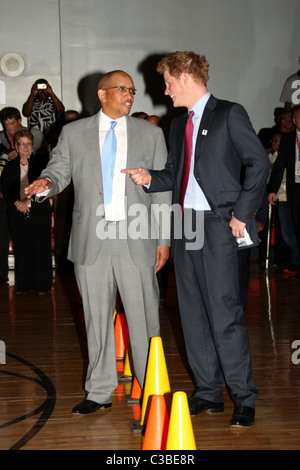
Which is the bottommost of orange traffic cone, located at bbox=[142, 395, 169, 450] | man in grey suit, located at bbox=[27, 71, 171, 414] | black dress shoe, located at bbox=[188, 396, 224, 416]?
black dress shoe, located at bbox=[188, 396, 224, 416]

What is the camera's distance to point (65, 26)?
10.3 meters

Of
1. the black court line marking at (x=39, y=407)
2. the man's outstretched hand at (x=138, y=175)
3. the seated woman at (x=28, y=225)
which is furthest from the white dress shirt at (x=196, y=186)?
the seated woman at (x=28, y=225)

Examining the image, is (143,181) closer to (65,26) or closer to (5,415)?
(5,415)

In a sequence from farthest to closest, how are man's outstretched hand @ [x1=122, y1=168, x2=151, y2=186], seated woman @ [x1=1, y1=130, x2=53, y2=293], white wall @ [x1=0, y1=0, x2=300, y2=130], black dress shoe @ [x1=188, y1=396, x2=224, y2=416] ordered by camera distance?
white wall @ [x1=0, y1=0, x2=300, y2=130] < seated woman @ [x1=1, y1=130, x2=53, y2=293] < black dress shoe @ [x1=188, y1=396, x2=224, y2=416] < man's outstretched hand @ [x1=122, y1=168, x2=151, y2=186]

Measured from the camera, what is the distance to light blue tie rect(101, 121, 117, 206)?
3.72 meters

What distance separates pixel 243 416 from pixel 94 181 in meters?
1.46

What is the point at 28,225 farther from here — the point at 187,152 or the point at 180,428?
the point at 180,428

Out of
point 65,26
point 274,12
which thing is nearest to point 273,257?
point 274,12

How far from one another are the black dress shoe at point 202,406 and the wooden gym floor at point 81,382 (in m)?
0.04

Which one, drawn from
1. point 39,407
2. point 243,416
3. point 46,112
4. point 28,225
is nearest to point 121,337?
point 39,407

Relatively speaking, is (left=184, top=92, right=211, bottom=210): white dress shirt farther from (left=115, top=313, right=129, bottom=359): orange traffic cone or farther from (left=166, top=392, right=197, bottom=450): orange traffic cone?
(left=115, top=313, right=129, bottom=359): orange traffic cone

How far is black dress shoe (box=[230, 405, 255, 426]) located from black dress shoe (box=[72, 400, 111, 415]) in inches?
29.7

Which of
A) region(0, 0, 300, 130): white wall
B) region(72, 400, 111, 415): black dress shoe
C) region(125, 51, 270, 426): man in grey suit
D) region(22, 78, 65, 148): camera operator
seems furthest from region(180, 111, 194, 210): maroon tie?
region(0, 0, 300, 130): white wall

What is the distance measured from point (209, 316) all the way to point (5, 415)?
4.19 ft
